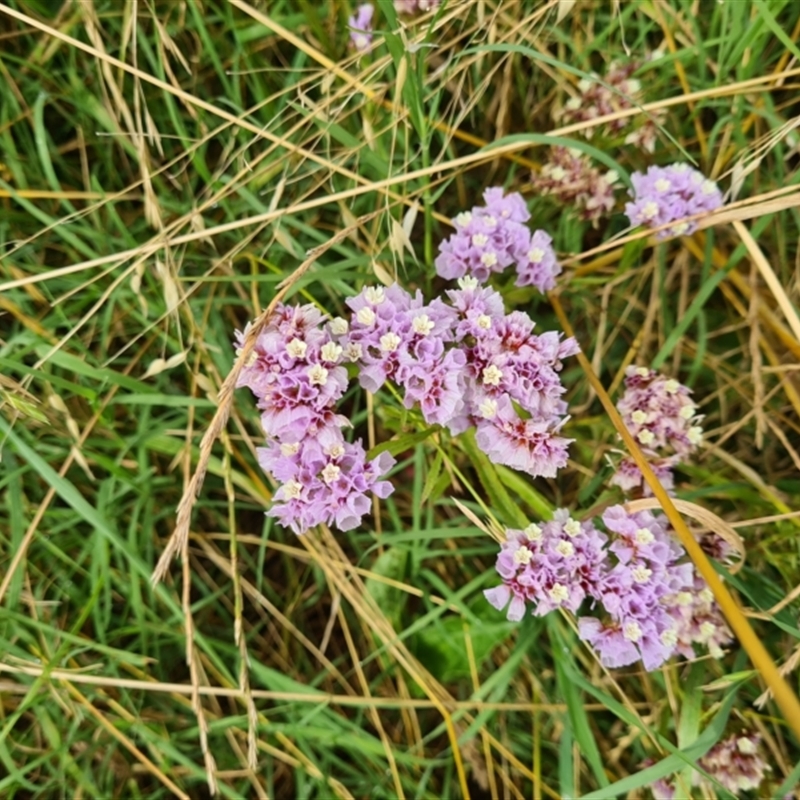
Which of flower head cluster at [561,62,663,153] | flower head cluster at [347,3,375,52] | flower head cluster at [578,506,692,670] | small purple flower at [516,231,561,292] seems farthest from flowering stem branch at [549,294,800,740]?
flower head cluster at [347,3,375,52]

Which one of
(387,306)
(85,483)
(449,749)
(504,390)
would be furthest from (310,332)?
(449,749)

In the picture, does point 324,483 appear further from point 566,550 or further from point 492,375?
point 566,550

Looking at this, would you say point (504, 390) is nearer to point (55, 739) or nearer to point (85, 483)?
point (85, 483)

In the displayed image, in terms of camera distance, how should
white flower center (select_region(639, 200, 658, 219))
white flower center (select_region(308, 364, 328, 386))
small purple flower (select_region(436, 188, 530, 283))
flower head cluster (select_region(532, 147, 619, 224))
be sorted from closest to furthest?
1. white flower center (select_region(308, 364, 328, 386))
2. small purple flower (select_region(436, 188, 530, 283))
3. white flower center (select_region(639, 200, 658, 219))
4. flower head cluster (select_region(532, 147, 619, 224))

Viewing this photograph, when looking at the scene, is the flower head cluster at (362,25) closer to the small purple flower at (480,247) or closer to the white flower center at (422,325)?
the small purple flower at (480,247)

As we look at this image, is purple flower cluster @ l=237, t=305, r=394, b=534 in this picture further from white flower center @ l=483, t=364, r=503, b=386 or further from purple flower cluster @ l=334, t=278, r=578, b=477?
white flower center @ l=483, t=364, r=503, b=386

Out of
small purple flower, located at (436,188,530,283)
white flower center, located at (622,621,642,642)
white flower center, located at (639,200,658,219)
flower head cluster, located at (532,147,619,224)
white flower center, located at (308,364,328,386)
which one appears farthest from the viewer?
flower head cluster, located at (532,147,619,224)

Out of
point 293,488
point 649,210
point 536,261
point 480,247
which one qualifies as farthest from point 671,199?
point 293,488
